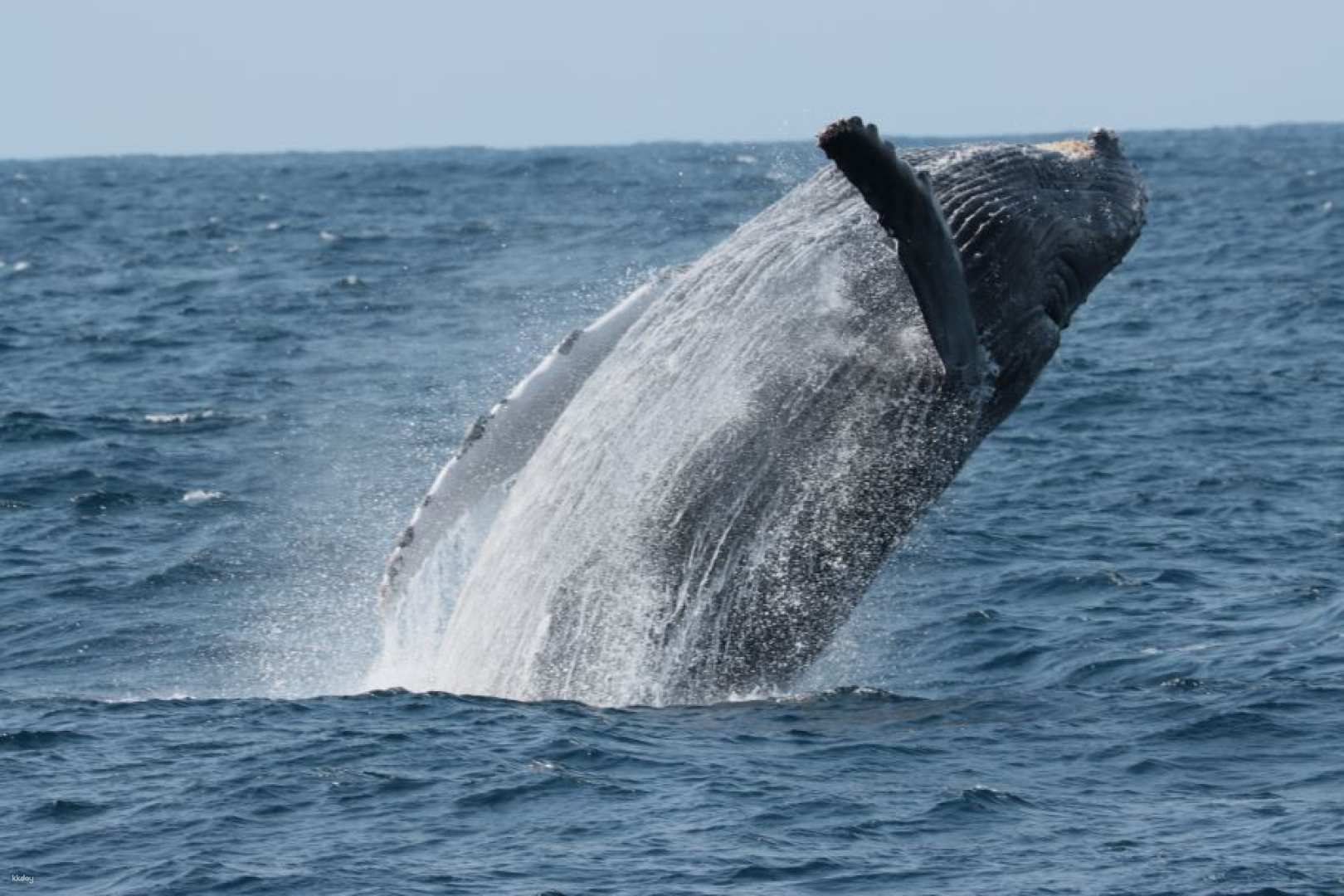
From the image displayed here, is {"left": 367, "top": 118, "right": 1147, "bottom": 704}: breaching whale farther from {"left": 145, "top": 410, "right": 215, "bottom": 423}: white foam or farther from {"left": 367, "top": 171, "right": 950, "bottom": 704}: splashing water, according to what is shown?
{"left": 145, "top": 410, "right": 215, "bottom": 423}: white foam

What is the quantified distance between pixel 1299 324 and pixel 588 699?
2483 cm

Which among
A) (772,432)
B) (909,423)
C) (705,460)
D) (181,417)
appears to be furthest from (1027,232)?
(181,417)

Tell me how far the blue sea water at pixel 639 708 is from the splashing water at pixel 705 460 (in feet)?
1.77

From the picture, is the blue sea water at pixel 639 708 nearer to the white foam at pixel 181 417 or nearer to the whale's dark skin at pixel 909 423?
the white foam at pixel 181 417

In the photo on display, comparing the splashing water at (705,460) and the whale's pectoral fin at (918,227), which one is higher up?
the whale's pectoral fin at (918,227)

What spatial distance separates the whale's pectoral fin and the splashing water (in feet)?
2.42

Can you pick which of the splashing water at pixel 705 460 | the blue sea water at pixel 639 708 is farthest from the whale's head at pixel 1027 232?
the blue sea water at pixel 639 708

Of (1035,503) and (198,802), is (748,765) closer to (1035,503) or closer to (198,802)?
(198,802)

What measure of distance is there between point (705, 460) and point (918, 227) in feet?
8.35

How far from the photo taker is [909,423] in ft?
43.8

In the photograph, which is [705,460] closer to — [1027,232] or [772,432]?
[772,432]

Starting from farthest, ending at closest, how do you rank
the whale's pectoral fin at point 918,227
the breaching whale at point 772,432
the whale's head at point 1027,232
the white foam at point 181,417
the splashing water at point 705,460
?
the white foam at point 181,417, the splashing water at point 705,460, the breaching whale at point 772,432, the whale's head at point 1027,232, the whale's pectoral fin at point 918,227

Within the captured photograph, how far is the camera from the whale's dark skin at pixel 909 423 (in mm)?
13031

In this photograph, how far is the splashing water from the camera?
13.4 meters
